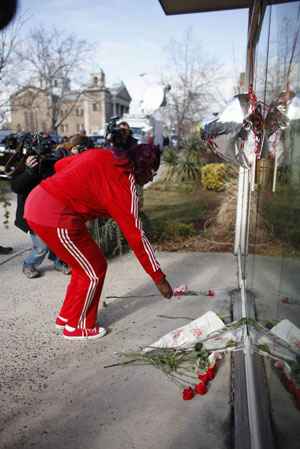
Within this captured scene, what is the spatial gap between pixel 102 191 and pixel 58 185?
379 mm

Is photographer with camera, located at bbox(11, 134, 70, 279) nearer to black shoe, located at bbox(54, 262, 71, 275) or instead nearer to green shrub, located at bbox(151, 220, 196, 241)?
black shoe, located at bbox(54, 262, 71, 275)

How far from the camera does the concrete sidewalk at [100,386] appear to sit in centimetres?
223

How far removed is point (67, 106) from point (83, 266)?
105 feet

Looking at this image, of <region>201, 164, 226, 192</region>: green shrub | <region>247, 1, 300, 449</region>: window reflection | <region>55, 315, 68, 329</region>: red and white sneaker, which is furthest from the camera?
<region>201, 164, 226, 192</region>: green shrub

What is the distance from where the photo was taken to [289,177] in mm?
1963

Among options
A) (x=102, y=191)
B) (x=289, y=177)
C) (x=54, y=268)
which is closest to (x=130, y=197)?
(x=102, y=191)

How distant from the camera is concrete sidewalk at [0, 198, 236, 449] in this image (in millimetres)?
2234

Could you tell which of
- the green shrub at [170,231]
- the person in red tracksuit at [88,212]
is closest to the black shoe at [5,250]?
the green shrub at [170,231]

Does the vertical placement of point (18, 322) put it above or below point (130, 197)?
below

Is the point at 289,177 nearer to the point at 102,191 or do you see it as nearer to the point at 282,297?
the point at 282,297

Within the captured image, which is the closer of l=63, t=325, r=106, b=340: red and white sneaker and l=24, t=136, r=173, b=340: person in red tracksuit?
l=24, t=136, r=173, b=340: person in red tracksuit

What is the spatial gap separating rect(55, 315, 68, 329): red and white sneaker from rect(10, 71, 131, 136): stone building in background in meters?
5.83

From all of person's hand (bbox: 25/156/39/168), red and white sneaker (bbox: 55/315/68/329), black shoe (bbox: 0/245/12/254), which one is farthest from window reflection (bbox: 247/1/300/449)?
black shoe (bbox: 0/245/12/254)

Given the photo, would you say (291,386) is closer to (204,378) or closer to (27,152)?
(204,378)
